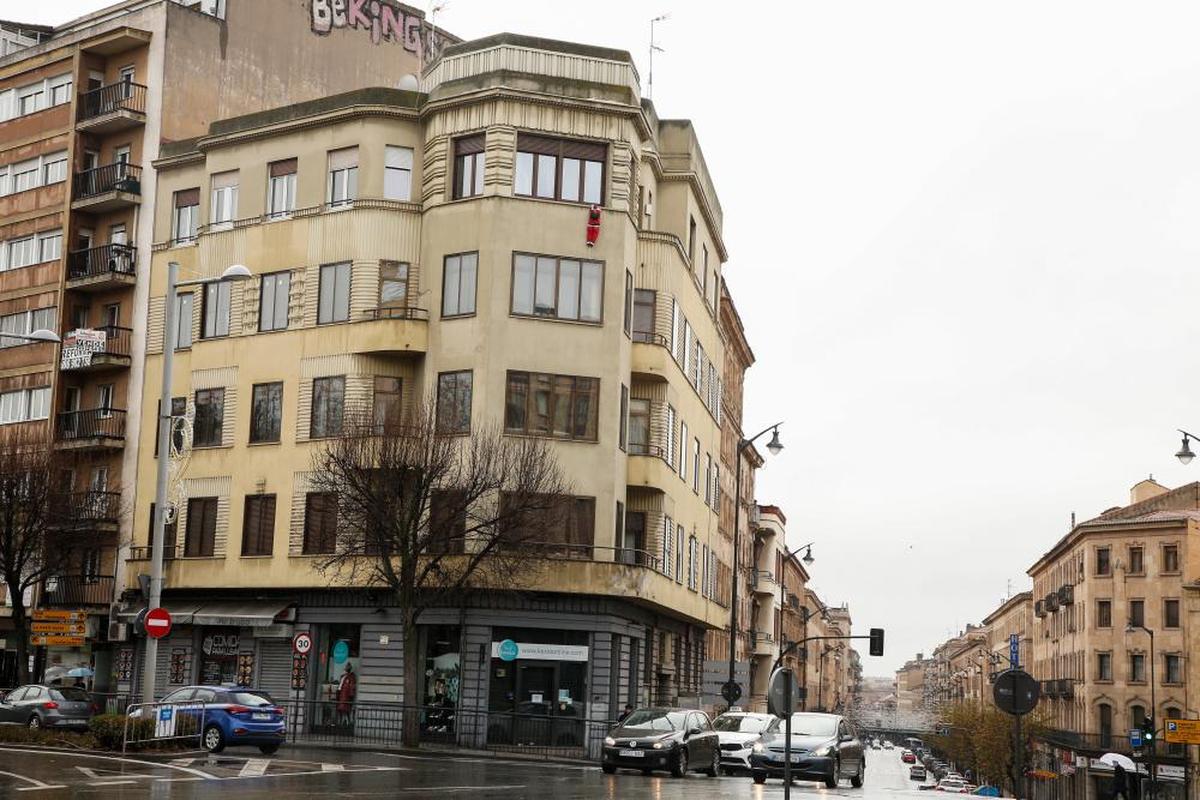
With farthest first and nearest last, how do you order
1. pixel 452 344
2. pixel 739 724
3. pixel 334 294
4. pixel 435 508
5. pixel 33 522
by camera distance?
pixel 33 522, pixel 334 294, pixel 452 344, pixel 739 724, pixel 435 508

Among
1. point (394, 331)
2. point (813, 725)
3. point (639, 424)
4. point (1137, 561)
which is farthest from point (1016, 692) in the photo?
point (1137, 561)

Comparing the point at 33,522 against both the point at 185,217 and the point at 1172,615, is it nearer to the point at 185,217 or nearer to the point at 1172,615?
the point at 185,217

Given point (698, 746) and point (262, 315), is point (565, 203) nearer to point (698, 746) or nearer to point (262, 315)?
point (262, 315)

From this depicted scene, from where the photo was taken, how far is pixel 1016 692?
2020 cm

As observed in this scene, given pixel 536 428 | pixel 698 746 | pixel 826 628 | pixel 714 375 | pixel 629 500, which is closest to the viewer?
pixel 698 746

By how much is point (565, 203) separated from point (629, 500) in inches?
364

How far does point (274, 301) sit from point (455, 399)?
7.89 m

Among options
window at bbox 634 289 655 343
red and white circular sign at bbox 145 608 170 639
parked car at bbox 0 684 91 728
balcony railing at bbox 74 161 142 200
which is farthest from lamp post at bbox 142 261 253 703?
balcony railing at bbox 74 161 142 200

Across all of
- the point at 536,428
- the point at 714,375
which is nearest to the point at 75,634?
the point at 536,428

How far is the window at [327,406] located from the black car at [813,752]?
659 inches

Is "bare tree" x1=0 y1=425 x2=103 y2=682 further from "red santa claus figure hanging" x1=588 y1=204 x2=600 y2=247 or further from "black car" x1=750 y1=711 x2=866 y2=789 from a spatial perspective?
"black car" x1=750 y1=711 x2=866 y2=789

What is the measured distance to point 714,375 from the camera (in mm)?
60125

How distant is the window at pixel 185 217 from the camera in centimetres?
5112

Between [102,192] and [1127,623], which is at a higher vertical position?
[102,192]
